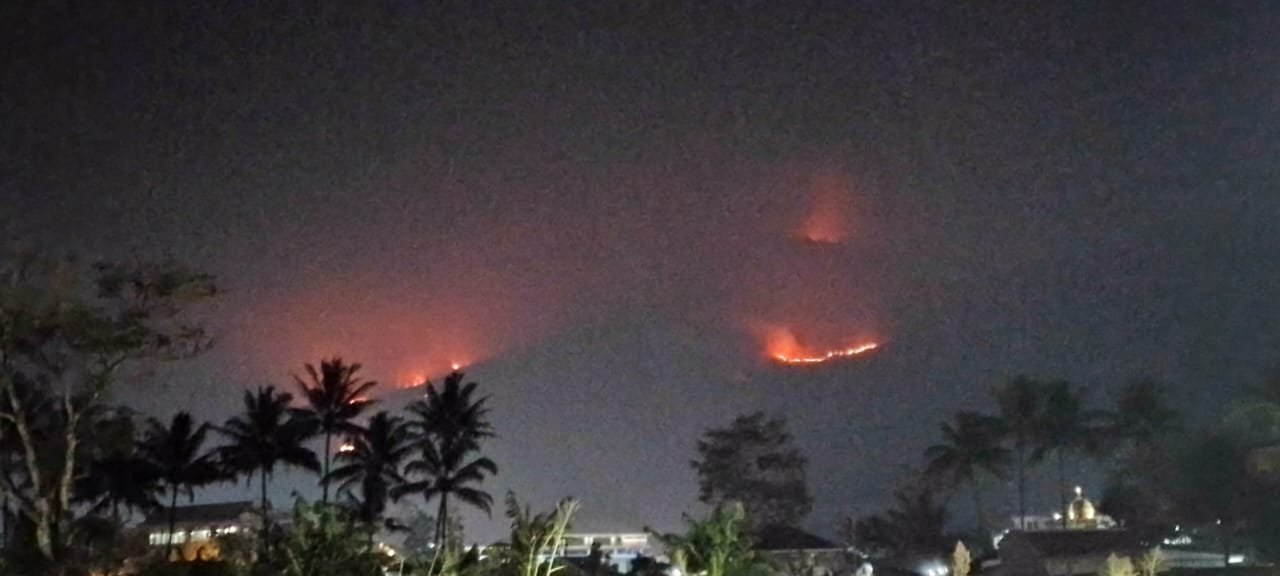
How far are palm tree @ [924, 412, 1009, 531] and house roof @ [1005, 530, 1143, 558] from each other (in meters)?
22.6

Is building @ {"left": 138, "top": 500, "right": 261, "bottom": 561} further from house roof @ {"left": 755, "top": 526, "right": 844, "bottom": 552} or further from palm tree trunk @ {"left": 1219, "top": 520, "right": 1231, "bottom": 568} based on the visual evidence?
palm tree trunk @ {"left": 1219, "top": 520, "right": 1231, "bottom": 568}

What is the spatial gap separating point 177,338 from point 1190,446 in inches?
1155

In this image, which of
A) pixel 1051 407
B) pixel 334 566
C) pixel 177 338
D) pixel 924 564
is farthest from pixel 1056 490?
pixel 334 566

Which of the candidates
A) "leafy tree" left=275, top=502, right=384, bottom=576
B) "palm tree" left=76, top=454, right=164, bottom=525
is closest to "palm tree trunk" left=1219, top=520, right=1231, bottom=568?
"leafy tree" left=275, top=502, right=384, bottom=576

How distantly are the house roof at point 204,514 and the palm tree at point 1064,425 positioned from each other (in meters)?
35.1

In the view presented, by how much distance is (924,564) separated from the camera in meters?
60.0

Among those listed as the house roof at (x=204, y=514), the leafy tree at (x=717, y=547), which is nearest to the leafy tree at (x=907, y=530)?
the house roof at (x=204, y=514)

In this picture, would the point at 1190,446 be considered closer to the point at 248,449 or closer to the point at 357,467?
the point at 357,467

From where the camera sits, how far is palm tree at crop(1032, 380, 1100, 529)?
215 ft

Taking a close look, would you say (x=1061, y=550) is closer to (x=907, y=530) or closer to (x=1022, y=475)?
(x=907, y=530)

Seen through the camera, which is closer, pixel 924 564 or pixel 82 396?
pixel 82 396

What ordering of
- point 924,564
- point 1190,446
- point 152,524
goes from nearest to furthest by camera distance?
point 1190,446 < point 152,524 < point 924,564

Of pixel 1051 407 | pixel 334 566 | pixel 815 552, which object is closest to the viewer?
pixel 334 566

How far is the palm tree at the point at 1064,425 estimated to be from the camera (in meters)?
65.6
